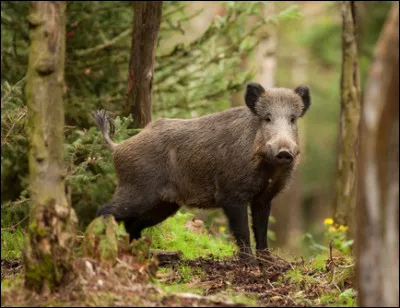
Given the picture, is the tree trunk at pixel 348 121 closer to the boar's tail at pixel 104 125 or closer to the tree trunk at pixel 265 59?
the boar's tail at pixel 104 125

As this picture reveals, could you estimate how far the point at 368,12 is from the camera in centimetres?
2038

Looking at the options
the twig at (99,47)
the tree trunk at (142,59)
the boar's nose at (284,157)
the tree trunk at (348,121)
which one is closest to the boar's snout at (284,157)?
the boar's nose at (284,157)

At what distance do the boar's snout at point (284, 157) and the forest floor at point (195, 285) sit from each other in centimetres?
92

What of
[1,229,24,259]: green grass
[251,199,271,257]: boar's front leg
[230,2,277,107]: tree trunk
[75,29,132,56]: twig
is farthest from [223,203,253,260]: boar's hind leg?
[230,2,277,107]: tree trunk

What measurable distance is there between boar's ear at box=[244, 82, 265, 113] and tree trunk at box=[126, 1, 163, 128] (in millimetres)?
1491

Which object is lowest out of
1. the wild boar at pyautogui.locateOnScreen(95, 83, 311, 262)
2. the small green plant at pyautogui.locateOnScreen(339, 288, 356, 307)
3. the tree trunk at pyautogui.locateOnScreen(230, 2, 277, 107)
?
the small green plant at pyautogui.locateOnScreen(339, 288, 356, 307)

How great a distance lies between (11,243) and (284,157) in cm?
286

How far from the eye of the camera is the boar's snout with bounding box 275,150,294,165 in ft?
25.0

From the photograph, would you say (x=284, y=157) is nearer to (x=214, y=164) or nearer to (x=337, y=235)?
(x=214, y=164)

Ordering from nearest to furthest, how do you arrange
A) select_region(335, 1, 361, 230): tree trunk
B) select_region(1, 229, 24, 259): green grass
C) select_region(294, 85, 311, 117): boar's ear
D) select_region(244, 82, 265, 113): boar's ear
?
select_region(1, 229, 24, 259): green grass < select_region(244, 82, 265, 113): boar's ear < select_region(294, 85, 311, 117): boar's ear < select_region(335, 1, 361, 230): tree trunk

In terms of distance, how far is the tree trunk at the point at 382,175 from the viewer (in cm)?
474

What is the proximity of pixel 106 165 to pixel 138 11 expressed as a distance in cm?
175

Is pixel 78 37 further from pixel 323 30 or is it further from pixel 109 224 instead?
pixel 323 30

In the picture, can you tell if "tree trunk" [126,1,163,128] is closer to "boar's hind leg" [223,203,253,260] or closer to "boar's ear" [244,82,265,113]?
"boar's ear" [244,82,265,113]
